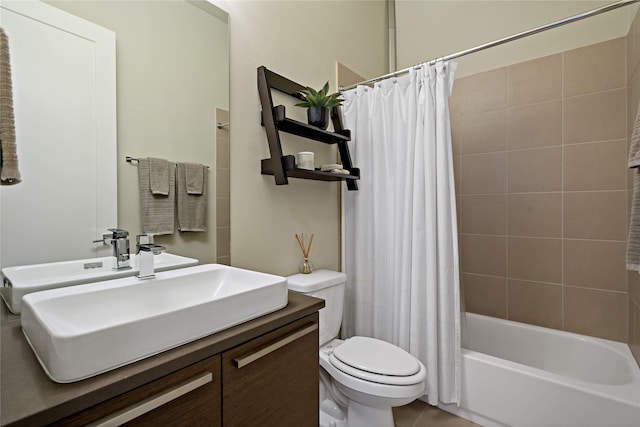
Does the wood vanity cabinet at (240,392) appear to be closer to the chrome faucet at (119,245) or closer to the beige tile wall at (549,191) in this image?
the chrome faucet at (119,245)

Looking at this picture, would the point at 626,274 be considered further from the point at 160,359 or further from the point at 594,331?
the point at 160,359

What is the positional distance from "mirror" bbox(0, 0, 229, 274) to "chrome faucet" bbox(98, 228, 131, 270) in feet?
0.14

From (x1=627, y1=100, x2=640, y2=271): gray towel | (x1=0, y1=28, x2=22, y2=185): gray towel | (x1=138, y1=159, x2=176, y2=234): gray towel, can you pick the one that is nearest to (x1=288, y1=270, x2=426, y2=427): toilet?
(x1=138, y1=159, x2=176, y2=234): gray towel

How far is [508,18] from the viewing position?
225 cm

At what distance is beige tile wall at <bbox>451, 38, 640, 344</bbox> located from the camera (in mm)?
1903

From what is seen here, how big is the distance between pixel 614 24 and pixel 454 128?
1034mm

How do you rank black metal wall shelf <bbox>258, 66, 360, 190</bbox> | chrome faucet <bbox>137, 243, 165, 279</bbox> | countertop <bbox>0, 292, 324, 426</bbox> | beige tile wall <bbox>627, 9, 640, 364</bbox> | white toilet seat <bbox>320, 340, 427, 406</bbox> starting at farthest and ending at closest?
beige tile wall <bbox>627, 9, 640, 364</bbox> → black metal wall shelf <bbox>258, 66, 360, 190</bbox> → white toilet seat <bbox>320, 340, 427, 406</bbox> → chrome faucet <bbox>137, 243, 165, 279</bbox> → countertop <bbox>0, 292, 324, 426</bbox>

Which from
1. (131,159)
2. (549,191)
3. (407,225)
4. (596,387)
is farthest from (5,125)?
(549,191)

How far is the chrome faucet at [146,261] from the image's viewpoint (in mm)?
1079

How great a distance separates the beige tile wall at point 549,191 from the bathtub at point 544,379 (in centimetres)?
12

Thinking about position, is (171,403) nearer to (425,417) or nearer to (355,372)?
(355,372)

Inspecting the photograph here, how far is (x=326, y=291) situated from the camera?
5.57 ft

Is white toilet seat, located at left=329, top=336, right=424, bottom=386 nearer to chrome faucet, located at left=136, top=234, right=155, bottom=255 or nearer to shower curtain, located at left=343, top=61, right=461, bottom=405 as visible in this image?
shower curtain, located at left=343, top=61, right=461, bottom=405

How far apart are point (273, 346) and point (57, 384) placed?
50 cm
